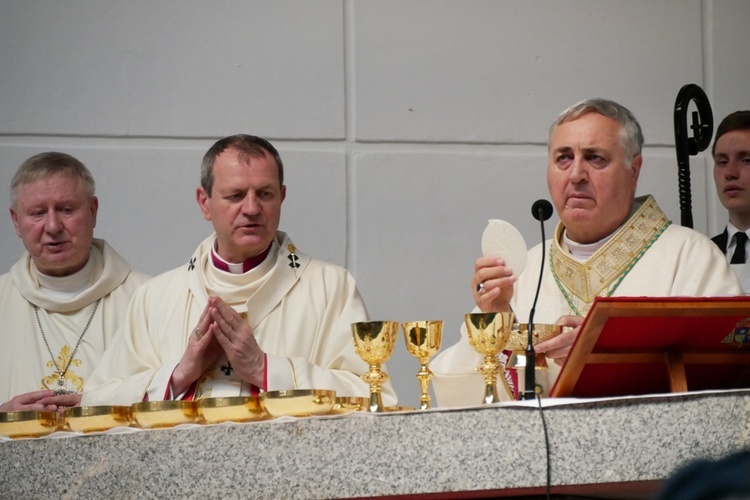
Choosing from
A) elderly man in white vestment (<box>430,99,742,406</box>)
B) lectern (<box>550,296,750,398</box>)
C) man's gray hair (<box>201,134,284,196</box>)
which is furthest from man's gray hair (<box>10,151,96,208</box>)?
lectern (<box>550,296,750,398</box>)

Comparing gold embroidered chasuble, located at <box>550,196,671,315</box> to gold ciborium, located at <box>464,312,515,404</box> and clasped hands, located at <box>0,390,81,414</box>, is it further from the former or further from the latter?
clasped hands, located at <box>0,390,81,414</box>

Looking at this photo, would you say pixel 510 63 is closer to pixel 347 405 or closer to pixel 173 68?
pixel 173 68

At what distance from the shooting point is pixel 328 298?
493 cm

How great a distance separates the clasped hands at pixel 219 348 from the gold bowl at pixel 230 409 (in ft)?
3.73

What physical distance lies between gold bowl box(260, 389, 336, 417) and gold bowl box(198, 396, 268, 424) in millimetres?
38

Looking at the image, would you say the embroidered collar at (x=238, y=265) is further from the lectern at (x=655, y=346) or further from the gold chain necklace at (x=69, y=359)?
the lectern at (x=655, y=346)

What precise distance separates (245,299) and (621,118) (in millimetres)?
1741

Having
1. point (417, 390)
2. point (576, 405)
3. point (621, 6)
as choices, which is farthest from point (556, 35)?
point (576, 405)

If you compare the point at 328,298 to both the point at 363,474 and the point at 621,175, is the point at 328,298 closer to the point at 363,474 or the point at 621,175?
A: the point at 621,175

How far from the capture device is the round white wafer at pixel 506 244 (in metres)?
3.63

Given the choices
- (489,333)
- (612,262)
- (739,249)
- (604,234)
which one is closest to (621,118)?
(604,234)

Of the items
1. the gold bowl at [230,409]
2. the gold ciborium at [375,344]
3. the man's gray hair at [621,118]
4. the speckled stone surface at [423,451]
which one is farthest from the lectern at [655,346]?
the man's gray hair at [621,118]

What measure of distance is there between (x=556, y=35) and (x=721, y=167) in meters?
1.71

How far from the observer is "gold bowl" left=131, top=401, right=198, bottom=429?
3.08 metres
